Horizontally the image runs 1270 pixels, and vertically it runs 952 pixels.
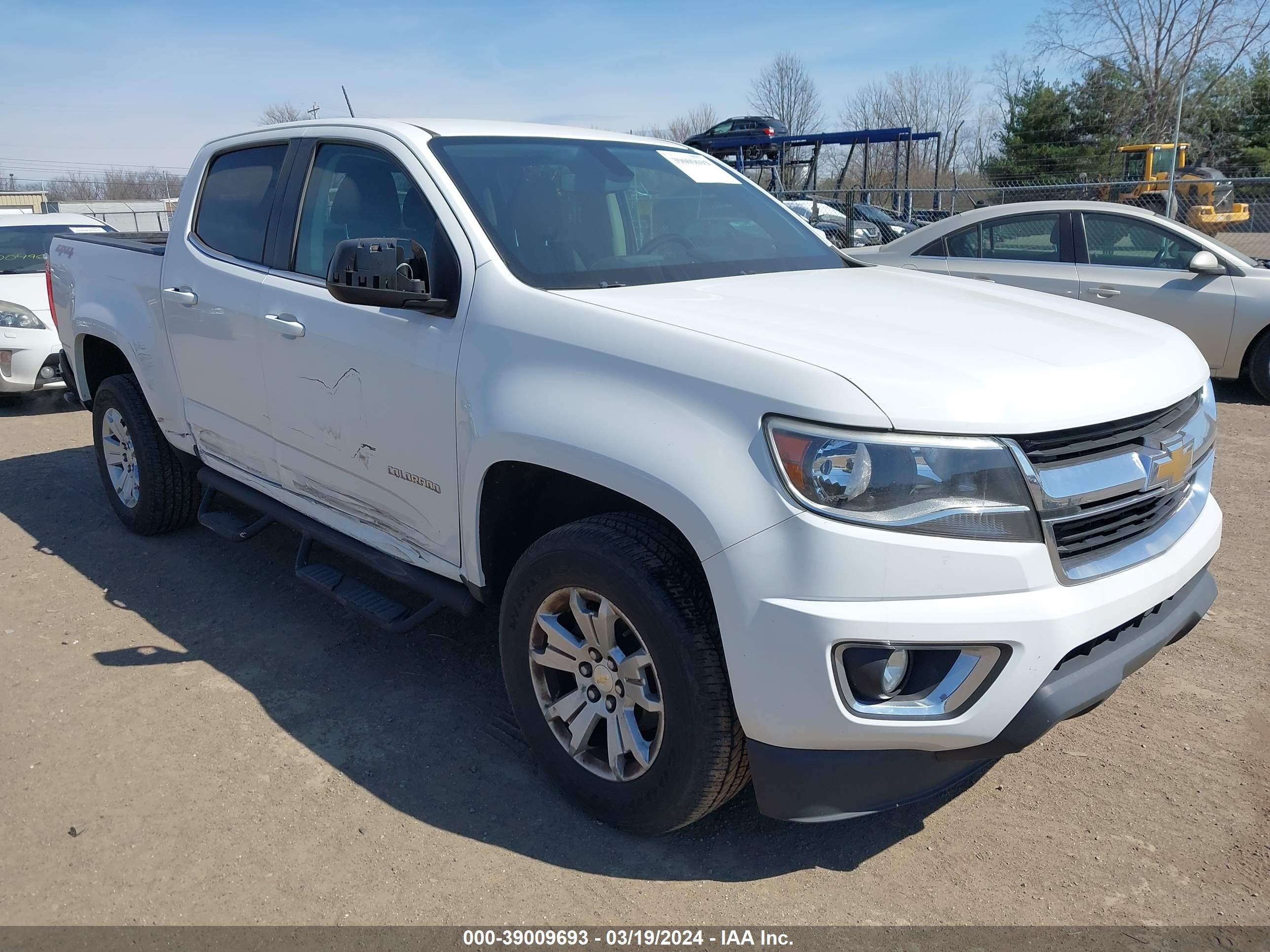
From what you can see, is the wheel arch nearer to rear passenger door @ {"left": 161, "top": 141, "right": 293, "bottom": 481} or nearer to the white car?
rear passenger door @ {"left": 161, "top": 141, "right": 293, "bottom": 481}

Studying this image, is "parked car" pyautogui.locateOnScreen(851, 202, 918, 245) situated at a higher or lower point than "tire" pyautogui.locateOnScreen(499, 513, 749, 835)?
higher

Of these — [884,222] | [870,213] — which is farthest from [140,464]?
[870,213]

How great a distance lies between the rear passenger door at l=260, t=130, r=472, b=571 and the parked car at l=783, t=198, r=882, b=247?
15.0 m

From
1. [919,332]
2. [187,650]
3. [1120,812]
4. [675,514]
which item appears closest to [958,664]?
[675,514]

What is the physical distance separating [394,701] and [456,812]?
29.7 inches

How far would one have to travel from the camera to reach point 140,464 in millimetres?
4918

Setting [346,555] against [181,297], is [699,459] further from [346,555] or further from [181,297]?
[181,297]

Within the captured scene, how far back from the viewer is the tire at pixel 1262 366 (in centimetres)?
770

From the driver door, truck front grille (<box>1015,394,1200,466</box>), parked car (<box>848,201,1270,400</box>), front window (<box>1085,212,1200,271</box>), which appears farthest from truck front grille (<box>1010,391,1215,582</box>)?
front window (<box>1085,212,1200,271</box>)

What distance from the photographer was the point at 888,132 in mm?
25906

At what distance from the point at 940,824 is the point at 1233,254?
22.9 ft

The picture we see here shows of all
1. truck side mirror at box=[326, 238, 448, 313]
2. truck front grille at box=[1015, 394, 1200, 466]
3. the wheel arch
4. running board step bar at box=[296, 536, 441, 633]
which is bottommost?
running board step bar at box=[296, 536, 441, 633]

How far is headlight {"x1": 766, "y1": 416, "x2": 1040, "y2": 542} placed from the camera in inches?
83.1

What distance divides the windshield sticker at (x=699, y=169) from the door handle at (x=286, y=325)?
1.56 m
